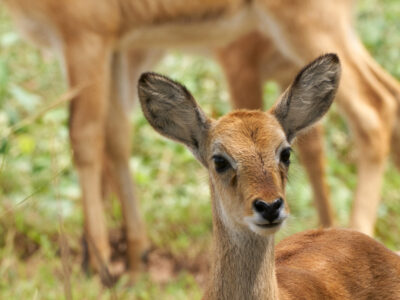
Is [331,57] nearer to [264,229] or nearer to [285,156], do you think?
[285,156]

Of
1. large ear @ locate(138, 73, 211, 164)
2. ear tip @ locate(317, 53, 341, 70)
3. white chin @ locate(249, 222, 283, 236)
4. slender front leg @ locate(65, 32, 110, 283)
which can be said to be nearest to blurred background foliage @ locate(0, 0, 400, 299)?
slender front leg @ locate(65, 32, 110, 283)

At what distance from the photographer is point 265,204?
2.83 m

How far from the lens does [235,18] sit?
20.4ft

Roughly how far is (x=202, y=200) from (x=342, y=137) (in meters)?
1.52

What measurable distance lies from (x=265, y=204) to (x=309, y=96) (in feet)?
2.26

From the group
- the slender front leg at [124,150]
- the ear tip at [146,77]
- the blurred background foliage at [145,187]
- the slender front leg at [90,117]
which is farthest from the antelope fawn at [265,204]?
the slender front leg at [124,150]

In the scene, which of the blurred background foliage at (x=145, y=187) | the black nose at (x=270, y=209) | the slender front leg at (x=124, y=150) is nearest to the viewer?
the black nose at (x=270, y=209)

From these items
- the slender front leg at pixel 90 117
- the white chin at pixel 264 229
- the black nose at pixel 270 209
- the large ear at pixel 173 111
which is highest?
the slender front leg at pixel 90 117

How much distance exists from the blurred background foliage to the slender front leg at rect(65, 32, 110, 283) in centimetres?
23

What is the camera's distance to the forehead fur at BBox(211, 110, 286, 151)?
306 centimetres

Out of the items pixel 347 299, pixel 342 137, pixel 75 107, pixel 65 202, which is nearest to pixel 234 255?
pixel 347 299

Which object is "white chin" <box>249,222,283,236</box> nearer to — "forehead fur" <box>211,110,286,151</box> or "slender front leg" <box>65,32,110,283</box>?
"forehead fur" <box>211,110,286,151</box>

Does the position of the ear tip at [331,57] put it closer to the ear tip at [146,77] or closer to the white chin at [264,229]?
the ear tip at [146,77]

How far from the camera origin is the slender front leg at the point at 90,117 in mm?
5934
